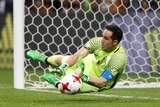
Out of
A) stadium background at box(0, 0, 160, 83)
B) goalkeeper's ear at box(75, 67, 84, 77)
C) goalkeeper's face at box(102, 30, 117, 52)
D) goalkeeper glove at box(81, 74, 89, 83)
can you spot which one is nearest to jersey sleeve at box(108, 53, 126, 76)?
goalkeeper's face at box(102, 30, 117, 52)

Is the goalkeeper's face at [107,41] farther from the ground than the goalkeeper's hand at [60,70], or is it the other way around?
the goalkeeper's face at [107,41]

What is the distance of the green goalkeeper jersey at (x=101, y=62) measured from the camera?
8320mm

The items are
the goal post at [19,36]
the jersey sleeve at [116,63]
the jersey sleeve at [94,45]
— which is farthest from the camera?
the goal post at [19,36]

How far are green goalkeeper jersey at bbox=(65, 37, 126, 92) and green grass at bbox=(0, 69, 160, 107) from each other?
0.27 metres

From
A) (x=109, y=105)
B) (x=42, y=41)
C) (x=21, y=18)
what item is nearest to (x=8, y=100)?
(x=109, y=105)

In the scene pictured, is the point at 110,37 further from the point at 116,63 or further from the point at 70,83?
the point at 70,83

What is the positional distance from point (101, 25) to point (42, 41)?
3.58ft

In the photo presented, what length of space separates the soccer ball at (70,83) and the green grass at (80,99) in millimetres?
176

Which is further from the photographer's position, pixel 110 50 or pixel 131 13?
pixel 131 13

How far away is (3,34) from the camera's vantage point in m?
15.8

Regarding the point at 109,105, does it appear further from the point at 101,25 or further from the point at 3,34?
the point at 3,34

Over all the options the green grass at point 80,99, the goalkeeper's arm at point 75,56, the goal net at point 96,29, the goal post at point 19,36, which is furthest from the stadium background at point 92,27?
the goalkeeper's arm at point 75,56

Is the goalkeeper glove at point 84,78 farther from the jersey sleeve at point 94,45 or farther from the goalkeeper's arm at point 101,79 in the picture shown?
the jersey sleeve at point 94,45

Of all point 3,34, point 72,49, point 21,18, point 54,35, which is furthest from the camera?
point 3,34
